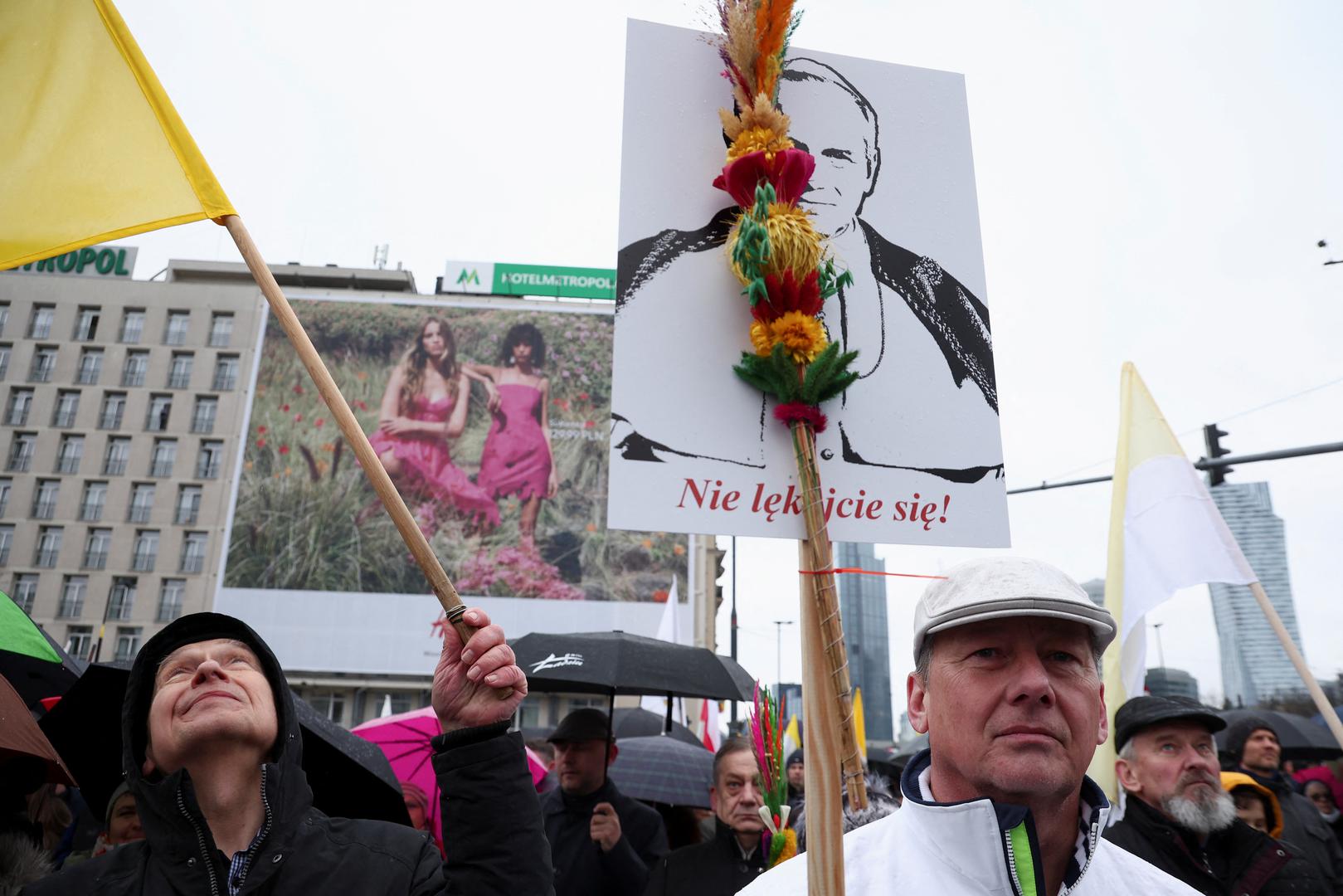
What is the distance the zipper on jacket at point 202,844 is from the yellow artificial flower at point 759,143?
1.89 m

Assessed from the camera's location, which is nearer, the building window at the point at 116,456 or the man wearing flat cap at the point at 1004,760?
the man wearing flat cap at the point at 1004,760

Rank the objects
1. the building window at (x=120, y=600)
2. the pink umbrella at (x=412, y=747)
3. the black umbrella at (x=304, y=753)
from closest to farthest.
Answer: the black umbrella at (x=304, y=753), the pink umbrella at (x=412, y=747), the building window at (x=120, y=600)

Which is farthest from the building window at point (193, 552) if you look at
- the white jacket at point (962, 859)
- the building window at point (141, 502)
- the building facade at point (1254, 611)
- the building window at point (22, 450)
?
the white jacket at point (962, 859)

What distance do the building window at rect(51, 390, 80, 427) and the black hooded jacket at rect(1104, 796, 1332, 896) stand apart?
61.8 m

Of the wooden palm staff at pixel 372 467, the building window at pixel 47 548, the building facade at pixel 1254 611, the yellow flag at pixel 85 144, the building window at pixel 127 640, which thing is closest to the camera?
the wooden palm staff at pixel 372 467

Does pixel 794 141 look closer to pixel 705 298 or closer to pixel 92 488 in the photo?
pixel 705 298

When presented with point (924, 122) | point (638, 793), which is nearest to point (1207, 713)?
point (924, 122)

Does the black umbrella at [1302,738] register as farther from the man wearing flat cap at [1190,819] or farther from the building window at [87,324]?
the building window at [87,324]

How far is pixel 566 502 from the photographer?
48094 millimetres

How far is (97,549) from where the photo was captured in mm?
52281

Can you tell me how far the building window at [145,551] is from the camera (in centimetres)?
5188

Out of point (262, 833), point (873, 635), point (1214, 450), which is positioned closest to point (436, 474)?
point (1214, 450)

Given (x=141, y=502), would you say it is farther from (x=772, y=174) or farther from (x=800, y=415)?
(x=800, y=415)

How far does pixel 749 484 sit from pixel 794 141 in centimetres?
104
